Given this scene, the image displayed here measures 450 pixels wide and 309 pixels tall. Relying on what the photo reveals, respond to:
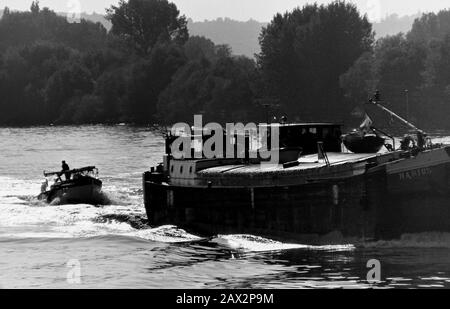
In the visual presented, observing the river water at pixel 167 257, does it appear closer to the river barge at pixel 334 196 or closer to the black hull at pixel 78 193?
the river barge at pixel 334 196

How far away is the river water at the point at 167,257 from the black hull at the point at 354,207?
A: 1.97ft

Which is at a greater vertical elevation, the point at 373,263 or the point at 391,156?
the point at 391,156

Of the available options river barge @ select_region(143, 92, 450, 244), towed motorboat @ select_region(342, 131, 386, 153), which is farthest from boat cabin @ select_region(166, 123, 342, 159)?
river barge @ select_region(143, 92, 450, 244)

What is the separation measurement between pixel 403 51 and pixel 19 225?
329 ft

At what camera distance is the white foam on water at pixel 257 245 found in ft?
143

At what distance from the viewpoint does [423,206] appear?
4291 cm

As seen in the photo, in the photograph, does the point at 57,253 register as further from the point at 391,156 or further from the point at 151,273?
the point at 391,156

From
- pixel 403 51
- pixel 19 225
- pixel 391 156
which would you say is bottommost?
pixel 19 225

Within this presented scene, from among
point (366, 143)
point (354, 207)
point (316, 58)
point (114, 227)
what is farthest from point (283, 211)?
point (316, 58)

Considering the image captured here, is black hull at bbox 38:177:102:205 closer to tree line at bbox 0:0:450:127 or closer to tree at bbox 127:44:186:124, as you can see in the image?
tree line at bbox 0:0:450:127

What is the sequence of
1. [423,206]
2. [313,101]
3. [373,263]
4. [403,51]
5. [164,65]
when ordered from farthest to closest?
[164,65] < [313,101] < [403,51] < [423,206] < [373,263]

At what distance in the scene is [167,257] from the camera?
1735 inches
